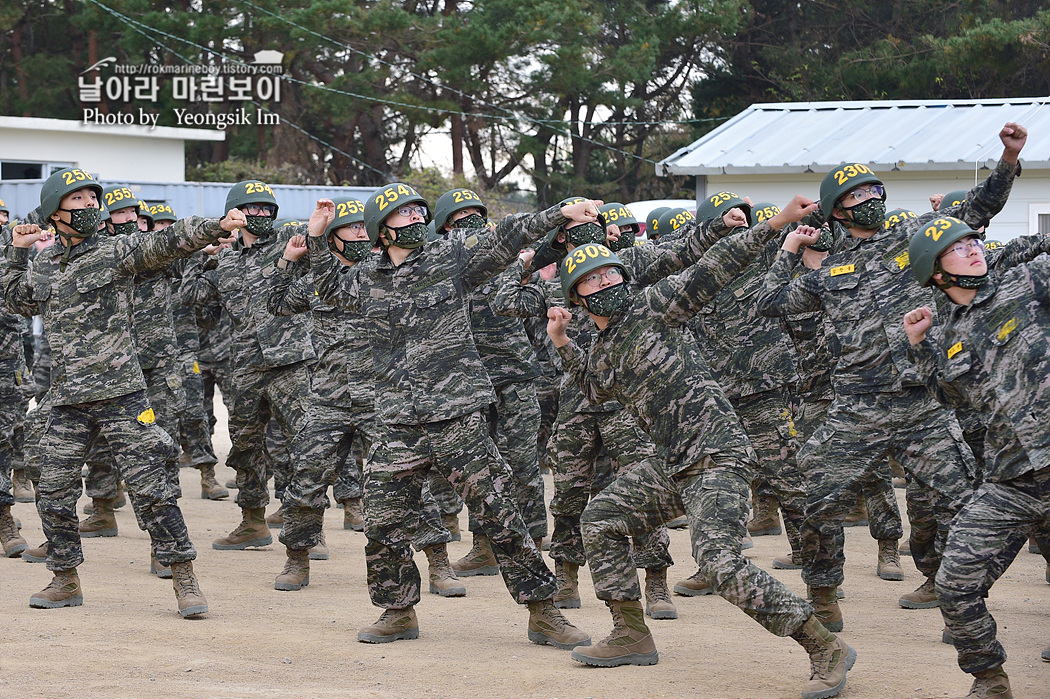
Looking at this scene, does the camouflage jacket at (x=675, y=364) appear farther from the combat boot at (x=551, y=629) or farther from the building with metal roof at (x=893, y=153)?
the building with metal roof at (x=893, y=153)

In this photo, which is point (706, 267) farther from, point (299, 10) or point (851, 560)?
point (299, 10)

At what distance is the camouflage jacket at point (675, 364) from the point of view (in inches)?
235

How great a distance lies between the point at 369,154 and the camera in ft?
112

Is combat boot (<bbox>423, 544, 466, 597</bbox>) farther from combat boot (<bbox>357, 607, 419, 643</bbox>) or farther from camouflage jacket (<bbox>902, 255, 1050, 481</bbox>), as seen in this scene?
camouflage jacket (<bbox>902, 255, 1050, 481</bbox>)

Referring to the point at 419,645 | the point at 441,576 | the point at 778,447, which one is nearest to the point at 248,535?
the point at 441,576

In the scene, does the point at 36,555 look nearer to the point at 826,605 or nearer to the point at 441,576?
the point at 441,576

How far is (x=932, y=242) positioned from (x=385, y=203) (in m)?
2.93

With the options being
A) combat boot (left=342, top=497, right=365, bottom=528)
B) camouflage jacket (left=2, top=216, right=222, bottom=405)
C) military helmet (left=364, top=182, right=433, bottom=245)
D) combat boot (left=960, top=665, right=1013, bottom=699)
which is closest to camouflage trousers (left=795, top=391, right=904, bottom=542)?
combat boot (left=960, top=665, right=1013, bottom=699)

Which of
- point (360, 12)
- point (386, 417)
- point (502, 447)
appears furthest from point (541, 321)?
point (360, 12)

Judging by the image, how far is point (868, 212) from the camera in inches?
277

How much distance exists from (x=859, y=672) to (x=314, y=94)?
85.4 feet

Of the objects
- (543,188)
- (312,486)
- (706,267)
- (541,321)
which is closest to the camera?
(706,267)

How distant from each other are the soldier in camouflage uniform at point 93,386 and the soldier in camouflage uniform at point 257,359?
5.45ft

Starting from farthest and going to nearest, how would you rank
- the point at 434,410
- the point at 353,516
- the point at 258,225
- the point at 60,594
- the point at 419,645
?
the point at 353,516
the point at 258,225
the point at 60,594
the point at 419,645
the point at 434,410
